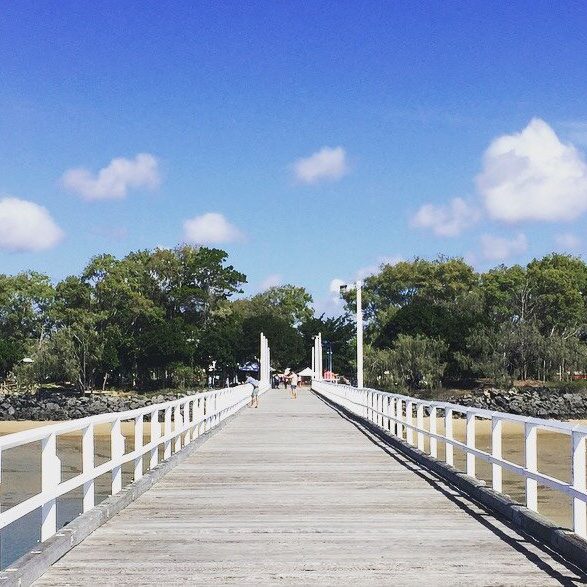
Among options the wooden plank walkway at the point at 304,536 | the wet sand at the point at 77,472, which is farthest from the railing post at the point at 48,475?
the wet sand at the point at 77,472

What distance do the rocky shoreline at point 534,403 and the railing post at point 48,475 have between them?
202 feet

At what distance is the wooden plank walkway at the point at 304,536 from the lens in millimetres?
7637

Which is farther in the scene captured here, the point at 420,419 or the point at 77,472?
the point at 77,472

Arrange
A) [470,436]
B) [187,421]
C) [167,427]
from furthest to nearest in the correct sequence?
[187,421] → [167,427] → [470,436]

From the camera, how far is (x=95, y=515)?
9.68m

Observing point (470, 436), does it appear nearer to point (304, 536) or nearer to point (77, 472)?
point (304, 536)

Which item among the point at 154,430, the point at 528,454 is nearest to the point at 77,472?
the point at 154,430

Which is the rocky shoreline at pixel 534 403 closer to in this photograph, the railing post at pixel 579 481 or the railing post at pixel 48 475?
the railing post at pixel 579 481

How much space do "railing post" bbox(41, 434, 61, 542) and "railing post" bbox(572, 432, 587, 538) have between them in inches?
161

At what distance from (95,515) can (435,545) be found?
322cm

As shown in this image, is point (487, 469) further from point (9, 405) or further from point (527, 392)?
point (527, 392)

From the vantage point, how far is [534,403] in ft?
233

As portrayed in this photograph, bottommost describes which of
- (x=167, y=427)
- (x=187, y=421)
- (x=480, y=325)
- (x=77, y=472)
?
(x=77, y=472)

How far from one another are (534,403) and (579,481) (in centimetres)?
6504
